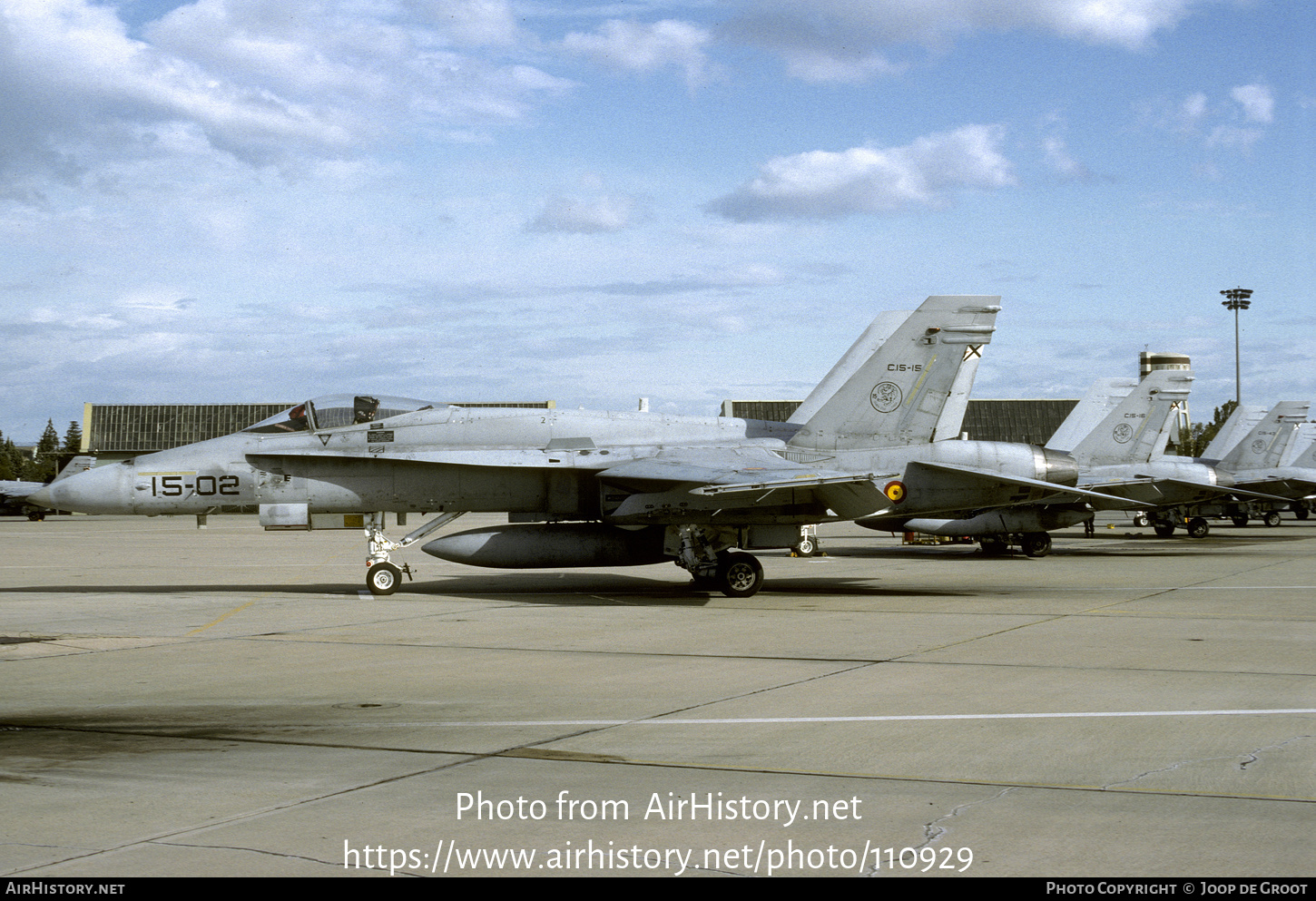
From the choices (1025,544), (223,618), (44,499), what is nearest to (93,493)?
(44,499)

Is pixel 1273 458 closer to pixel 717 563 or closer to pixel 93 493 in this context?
pixel 717 563

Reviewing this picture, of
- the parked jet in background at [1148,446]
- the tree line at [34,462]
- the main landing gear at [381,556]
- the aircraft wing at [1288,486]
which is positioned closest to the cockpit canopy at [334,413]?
the main landing gear at [381,556]

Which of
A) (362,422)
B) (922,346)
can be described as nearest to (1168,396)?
(922,346)

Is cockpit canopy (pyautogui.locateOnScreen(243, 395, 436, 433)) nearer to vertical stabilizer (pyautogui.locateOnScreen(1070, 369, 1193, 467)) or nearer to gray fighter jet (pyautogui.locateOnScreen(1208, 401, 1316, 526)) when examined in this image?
vertical stabilizer (pyautogui.locateOnScreen(1070, 369, 1193, 467))

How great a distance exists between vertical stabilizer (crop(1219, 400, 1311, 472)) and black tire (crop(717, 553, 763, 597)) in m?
27.8

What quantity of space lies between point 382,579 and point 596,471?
383cm

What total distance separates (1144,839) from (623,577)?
54.4 feet

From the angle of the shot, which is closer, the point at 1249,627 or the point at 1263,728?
the point at 1263,728

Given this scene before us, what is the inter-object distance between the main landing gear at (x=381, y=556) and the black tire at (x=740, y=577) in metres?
4.23

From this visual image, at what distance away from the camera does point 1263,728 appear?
7172mm

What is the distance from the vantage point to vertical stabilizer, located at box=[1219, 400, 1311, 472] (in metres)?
37.1

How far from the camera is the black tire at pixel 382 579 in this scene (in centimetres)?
1736

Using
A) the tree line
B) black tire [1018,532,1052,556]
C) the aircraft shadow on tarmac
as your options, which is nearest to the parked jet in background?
black tire [1018,532,1052,556]

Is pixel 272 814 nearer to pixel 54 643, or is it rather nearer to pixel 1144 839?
pixel 1144 839
